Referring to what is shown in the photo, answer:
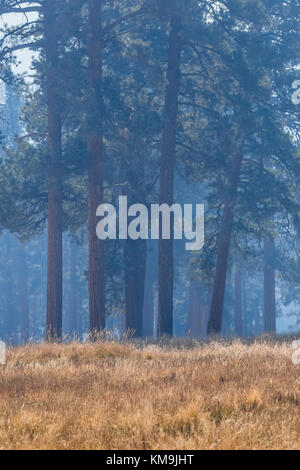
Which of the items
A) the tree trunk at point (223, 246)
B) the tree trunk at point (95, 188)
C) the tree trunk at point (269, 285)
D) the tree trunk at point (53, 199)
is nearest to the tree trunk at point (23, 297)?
the tree trunk at point (269, 285)

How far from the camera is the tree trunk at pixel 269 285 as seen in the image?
33344 mm

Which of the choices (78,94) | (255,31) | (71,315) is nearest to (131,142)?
(78,94)

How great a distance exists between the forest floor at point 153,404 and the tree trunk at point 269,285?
22082 mm

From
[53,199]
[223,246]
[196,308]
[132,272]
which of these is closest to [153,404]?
[53,199]

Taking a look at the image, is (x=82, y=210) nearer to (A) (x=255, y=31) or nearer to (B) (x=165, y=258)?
(B) (x=165, y=258)

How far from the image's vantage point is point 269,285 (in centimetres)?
3447

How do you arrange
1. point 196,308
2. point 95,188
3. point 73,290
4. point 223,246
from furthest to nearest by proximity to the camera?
point 73,290 < point 196,308 < point 223,246 < point 95,188

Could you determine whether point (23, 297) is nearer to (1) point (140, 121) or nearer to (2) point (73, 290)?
(2) point (73, 290)

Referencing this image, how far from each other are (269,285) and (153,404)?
27.6m

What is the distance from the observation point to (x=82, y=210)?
2147cm

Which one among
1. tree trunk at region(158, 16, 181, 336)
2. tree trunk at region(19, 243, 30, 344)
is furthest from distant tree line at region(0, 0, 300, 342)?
tree trunk at region(19, 243, 30, 344)

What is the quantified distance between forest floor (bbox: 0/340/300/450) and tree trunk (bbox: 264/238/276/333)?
22082 millimetres

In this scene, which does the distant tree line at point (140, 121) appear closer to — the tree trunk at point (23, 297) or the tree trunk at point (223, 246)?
the tree trunk at point (223, 246)

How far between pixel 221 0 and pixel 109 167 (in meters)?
6.49
